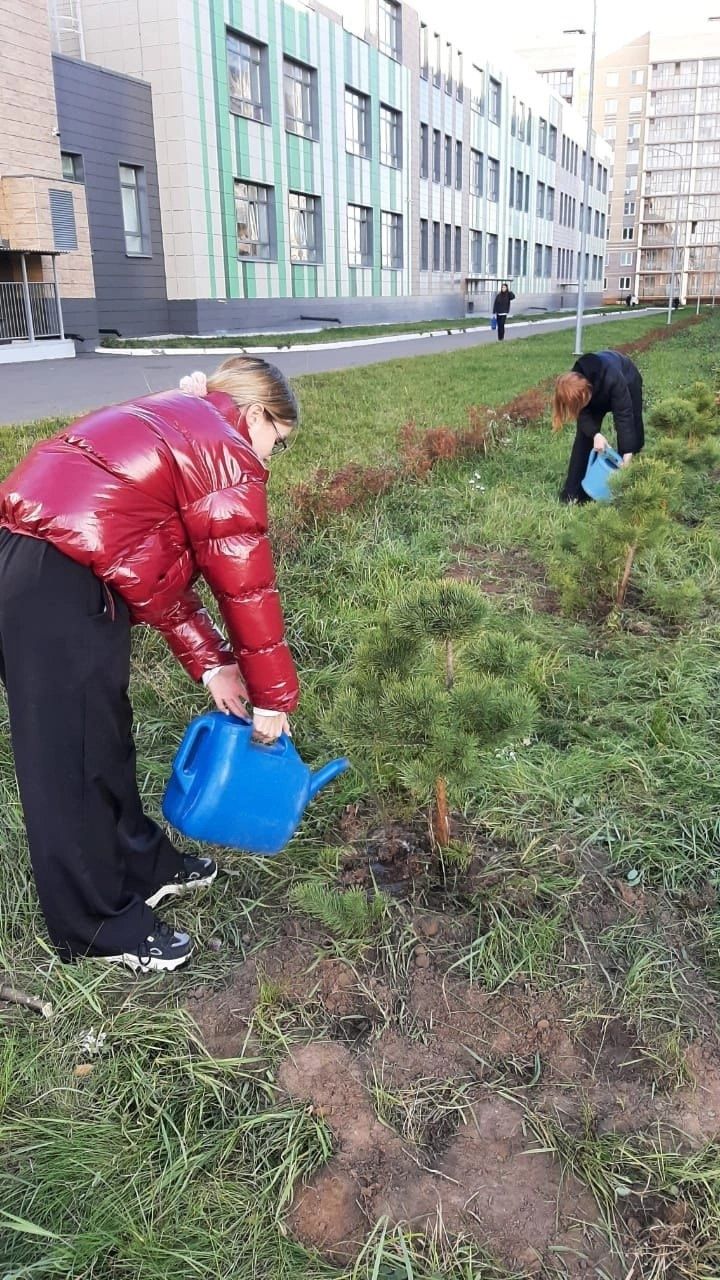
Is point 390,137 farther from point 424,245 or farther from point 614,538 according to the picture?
point 614,538

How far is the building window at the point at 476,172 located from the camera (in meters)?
41.8

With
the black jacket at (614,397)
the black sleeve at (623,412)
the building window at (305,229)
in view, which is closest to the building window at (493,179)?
the building window at (305,229)

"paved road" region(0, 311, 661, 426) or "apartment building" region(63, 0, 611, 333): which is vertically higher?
"apartment building" region(63, 0, 611, 333)

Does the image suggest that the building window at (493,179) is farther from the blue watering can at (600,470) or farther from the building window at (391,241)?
the blue watering can at (600,470)

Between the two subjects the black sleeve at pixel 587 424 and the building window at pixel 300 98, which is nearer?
the black sleeve at pixel 587 424

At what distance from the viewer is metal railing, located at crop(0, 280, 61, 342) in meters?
18.4

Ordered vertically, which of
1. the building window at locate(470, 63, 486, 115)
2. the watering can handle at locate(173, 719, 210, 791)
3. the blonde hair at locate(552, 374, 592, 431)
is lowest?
the watering can handle at locate(173, 719, 210, 791)

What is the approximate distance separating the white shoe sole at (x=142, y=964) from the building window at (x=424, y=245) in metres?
37.6

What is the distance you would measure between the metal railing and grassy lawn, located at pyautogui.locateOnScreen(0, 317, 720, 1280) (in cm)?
1716

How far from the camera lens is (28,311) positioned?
1847 cm

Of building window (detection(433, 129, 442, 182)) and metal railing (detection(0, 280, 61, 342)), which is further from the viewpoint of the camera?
building window (detection(433, 129, 442, 182))

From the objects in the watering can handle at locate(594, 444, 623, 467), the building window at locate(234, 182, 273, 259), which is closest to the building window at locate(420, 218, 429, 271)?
the building window at locate(234, 182, 273, 259)

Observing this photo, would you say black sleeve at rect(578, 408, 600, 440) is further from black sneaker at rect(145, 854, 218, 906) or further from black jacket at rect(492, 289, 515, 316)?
black jacket at rect(492, 289, 515, 316)

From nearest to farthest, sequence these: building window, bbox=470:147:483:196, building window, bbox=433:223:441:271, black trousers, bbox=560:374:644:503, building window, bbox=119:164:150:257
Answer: black trousers, bbox=560:374:644:503, building window, bbox=119:164:150:257, building window, bbox=433:223:441:271, building window, bbox=470:147:483:196
